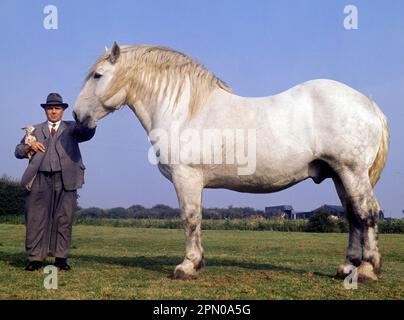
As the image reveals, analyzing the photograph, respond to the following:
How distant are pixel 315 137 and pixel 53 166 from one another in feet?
12.3

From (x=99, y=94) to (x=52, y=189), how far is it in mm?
1722

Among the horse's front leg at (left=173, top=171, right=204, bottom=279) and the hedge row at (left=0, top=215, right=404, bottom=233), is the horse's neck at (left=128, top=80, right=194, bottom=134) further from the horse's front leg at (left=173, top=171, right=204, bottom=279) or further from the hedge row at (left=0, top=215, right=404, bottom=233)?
the hedge row at (left=0, top=215, right=404, bottom=233)

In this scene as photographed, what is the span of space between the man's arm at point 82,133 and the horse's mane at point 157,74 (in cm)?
82

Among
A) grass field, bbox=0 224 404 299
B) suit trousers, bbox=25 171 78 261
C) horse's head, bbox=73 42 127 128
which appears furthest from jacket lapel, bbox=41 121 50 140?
grass field, bbox=0 224 404 299

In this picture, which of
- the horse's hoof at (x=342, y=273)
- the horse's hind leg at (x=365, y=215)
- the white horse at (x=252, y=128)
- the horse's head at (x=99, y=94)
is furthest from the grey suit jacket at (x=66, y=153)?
the horse's hoof at (x=342, y=273)

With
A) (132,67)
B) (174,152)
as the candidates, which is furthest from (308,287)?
(132,67)

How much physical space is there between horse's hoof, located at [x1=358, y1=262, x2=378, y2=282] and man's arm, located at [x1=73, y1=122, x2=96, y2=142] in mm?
4048

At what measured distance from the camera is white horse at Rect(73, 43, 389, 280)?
589cm

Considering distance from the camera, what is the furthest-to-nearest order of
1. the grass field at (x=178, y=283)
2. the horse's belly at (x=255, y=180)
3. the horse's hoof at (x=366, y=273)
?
the horse's belly at (x=255, y=180) → the horse's hoof at (x=366, y=273) → the grass field at (x=178, y=283)

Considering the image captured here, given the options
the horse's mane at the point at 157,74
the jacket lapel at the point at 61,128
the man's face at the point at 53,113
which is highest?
the horse's mane at the point at 157,74

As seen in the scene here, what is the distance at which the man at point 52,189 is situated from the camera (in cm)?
692

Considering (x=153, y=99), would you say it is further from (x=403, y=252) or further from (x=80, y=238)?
(x=80, y=238)

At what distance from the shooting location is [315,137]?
5.89m

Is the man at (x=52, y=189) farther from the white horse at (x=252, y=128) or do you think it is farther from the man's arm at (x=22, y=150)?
the white horse at (x=252, y=128)
